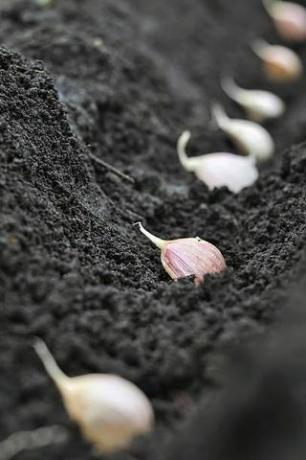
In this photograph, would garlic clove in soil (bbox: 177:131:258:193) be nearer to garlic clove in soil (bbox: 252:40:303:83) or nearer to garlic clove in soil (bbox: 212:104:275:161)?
garlic clove in soil (bbox: 212:104:275:161)

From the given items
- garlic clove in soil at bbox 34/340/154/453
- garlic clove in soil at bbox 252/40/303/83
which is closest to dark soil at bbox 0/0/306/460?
garlic clove in soil at bbox 34/340/154/453

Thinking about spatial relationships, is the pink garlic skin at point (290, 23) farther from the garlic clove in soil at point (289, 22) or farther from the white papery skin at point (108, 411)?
the white papery skin at point (108, 411)

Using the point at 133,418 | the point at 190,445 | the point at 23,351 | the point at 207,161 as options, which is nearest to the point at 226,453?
the point at 190,445

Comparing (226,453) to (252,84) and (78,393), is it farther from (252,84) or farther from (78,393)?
(252,84)

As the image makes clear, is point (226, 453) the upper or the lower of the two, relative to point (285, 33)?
upper

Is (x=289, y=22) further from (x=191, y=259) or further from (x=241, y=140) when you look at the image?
(x=191, y=259)

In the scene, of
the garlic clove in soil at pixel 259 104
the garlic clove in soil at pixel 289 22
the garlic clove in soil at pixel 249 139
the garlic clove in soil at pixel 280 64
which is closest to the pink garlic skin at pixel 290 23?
the garlic clove in soil at pixel 289 22

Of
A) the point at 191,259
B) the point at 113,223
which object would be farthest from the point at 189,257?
the point at 113,223
